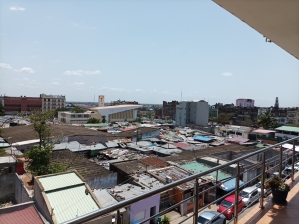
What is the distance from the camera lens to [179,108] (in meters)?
36.6

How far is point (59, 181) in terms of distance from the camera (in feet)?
20.8

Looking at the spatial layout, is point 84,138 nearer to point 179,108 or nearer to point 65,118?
point 179,108

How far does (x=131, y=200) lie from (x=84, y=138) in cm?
1751

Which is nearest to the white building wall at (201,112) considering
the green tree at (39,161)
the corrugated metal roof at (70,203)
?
the green tree at (39,161)

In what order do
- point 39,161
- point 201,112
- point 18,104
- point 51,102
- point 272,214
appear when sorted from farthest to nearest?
point 51,102 < point 18,104 < point 201,112 < point 39,161 < point 272,214

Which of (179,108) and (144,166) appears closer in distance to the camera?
(144,166)

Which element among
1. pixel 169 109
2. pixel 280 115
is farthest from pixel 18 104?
pixel 280 115

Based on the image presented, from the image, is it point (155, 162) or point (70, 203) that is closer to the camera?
point (70, 203)

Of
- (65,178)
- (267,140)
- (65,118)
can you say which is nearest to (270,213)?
(65,178)

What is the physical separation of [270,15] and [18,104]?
58.1 meters

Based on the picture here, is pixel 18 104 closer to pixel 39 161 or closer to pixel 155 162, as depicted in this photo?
pixel 39 161

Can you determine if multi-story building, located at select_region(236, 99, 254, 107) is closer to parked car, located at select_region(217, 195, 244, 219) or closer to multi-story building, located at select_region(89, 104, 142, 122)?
multi-story building, located at select_region(89, 104, 142, 122)

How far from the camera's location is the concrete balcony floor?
5.95 feet

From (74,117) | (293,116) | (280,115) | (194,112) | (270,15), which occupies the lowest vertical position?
(74,117)
